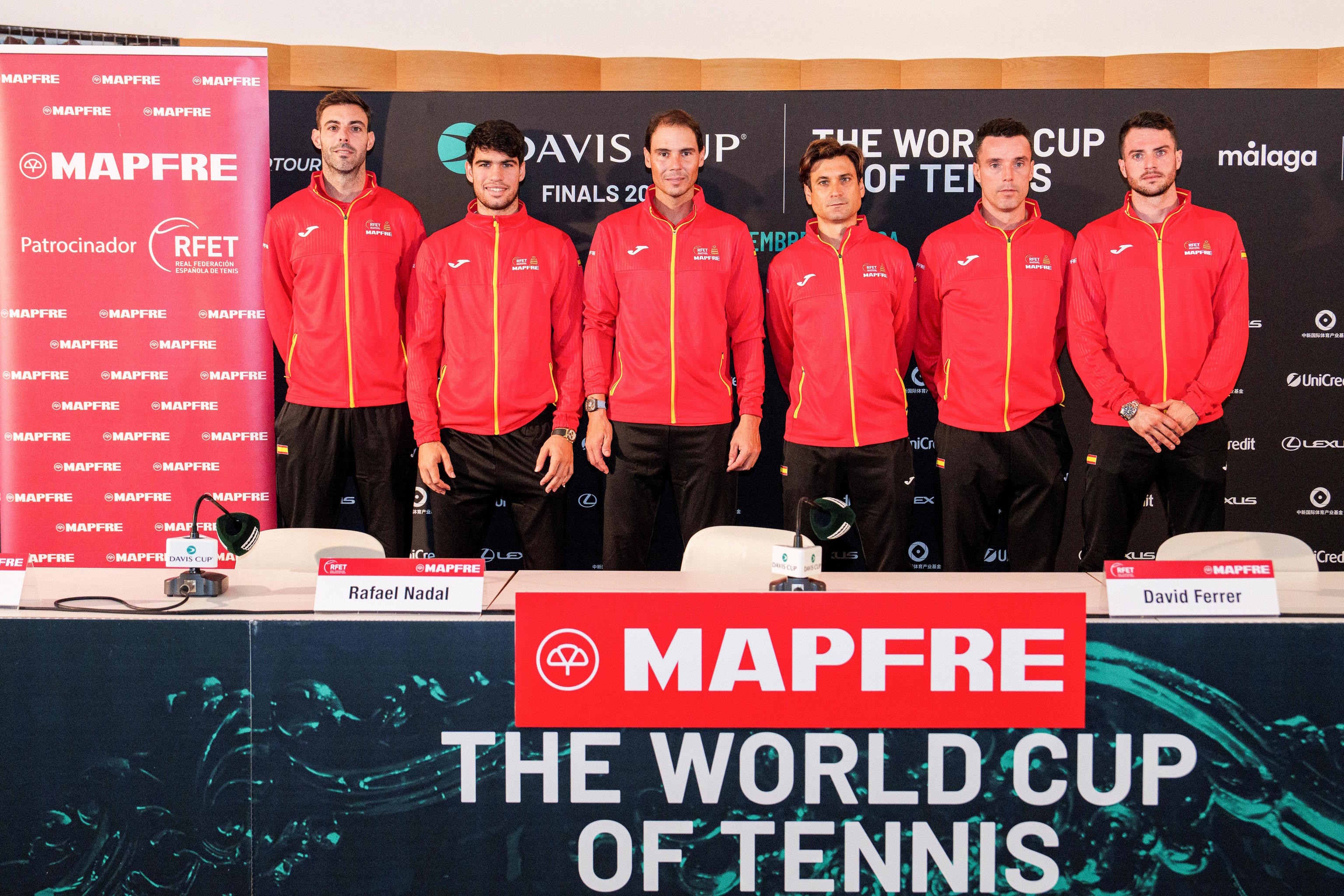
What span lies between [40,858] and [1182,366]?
3.61 meters

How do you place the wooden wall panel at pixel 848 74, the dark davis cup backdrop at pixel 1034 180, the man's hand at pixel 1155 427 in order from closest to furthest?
the man's hand at pixel 1155 427, the dark davis cup backdrop at pixel 1034 180, the wooden wall panel at pixel 848 74

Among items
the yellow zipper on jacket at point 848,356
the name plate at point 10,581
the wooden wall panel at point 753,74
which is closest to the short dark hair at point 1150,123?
the yellow zipper on jacket at point 848,356

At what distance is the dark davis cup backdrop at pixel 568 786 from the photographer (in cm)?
193

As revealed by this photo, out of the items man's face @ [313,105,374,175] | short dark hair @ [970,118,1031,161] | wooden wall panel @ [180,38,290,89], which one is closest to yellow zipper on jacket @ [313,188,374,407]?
man's face @ [313,105,374,175]

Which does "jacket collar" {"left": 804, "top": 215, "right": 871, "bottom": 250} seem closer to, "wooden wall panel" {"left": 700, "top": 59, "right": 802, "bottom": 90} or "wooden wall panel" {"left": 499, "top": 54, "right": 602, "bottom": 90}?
"wooden wall panel" {"left": 700, "top": 59, "right": 802, "bottom": 90}

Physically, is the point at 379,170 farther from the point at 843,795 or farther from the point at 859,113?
the point at 843,795

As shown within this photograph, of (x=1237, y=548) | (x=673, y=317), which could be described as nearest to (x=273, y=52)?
(x=673, y=317)

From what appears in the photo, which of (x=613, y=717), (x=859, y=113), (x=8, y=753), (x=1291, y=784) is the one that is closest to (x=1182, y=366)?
(x=859, y=113)

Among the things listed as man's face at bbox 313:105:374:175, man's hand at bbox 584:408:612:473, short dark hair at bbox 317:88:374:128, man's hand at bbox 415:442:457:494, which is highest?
short dark hair at bbox 317:88:374:128

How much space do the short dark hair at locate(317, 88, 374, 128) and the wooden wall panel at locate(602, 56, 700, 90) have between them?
1.86 metres

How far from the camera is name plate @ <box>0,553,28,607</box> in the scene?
6.57 feet

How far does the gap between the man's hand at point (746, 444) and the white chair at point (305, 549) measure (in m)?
1.43

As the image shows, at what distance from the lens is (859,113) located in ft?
13.9

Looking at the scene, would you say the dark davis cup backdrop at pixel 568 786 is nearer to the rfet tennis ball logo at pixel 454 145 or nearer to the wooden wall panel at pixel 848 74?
the rfet tennis ball logo at pixel 454 145
